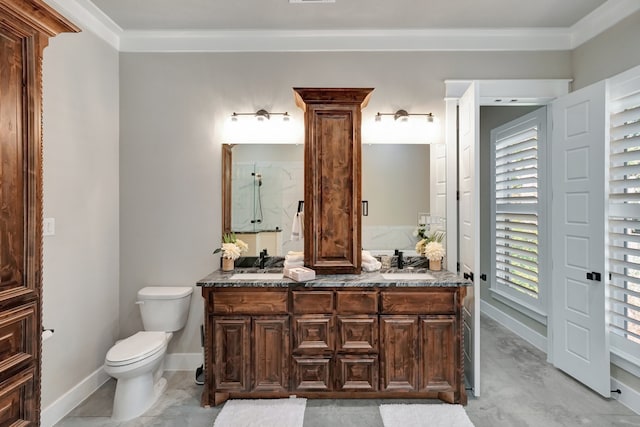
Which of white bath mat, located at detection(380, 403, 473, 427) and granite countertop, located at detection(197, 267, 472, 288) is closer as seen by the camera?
white bath mat, located at detection(380, 403, 473, 427)

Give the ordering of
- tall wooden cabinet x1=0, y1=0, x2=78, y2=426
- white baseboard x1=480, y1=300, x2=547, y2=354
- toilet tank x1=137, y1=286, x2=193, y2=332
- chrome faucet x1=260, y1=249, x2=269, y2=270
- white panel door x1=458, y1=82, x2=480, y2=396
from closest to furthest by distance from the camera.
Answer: tall wooden cabinet x1=0, y1=0, x2=78, y2=426 → white panel door x1=458, y1=82, x2=480, y2=396 → toilet tank x1=137, y1=286, x2=193, y2=332 → chrome faucet x1=260, y1=249, x2=269, y2=270 → white baseboard x1=480, y1=300, x2=547, y2=354

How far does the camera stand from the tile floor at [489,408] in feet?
7.21

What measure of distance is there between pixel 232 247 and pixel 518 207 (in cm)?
309

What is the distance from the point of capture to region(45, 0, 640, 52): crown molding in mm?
2895

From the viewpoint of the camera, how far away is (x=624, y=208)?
2328mm

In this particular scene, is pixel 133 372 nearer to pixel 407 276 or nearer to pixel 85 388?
pixel 85 388

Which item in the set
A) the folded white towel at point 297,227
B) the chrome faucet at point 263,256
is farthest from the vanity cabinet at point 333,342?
the folded white towel at point 297,227

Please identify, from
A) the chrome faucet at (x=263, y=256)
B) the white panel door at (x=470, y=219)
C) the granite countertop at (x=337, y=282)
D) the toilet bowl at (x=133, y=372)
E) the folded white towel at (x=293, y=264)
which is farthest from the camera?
the chrome faucet at (x=263, y=256)

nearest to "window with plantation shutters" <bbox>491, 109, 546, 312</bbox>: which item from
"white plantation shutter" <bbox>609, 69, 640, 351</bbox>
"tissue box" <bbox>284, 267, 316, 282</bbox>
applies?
"white plantation shutter" <bbox>609, 69, 640, 351</bbox>

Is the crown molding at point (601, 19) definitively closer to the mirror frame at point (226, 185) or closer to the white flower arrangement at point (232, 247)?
the mirror frame at point (226, 185)

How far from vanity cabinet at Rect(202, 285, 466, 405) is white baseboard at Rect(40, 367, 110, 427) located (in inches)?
37.8

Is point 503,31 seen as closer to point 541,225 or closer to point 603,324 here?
point 541,225

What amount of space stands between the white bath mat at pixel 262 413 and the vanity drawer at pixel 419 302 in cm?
93

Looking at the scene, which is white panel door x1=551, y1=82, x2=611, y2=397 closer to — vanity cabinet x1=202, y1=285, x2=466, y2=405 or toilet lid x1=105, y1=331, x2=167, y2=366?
vanity cabinet x1=202, y1=285, x2=466, y2=405
